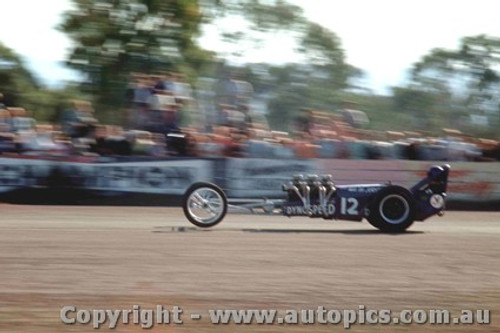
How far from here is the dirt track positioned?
8.06m

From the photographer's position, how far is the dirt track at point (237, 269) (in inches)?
317

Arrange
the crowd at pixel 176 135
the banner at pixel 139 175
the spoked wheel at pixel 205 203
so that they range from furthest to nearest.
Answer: the banner at pixel 139 175 → the crowd at pixel 176 135 → the spoked wheel at pixel 205 203

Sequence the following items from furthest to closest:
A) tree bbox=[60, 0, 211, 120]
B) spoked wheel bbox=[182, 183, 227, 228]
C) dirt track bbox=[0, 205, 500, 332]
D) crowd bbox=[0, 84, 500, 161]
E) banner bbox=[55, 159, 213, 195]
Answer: tree bbox=[60, 0, 211, 120]
banner bbox=[55, 159, 213, 195]
crowd bbox=[0, 84, 500, 161]
spoked wheel bbox=[182, 183, 227, 228]
dirt track bbox=[0, 205, 500, 332]

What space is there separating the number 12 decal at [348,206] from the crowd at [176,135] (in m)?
6.15

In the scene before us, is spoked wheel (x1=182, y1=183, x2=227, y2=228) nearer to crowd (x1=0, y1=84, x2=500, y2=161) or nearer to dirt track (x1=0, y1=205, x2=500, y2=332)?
dirt track (x1=0, y1=205, x2=500, y2=332)

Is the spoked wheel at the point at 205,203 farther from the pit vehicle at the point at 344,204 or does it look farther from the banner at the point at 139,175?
the banner at the point at 139,175

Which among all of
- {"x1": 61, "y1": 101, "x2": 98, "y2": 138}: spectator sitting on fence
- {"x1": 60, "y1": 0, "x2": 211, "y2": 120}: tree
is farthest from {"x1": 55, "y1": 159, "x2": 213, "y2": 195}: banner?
{"x1": 60, "y1": 0, "x2": 211, "y2": 120}: tree

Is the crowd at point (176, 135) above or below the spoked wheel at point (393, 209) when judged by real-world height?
above

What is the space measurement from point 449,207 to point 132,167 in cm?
630

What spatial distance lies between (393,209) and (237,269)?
4.55 m

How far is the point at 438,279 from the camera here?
31.4 feet

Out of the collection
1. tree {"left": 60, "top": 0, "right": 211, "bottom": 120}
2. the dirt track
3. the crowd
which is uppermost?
tree {"left": 60, "top": 0, "right": 211, "bottom": 120}

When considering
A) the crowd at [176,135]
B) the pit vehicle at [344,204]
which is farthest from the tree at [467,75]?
the pit vehicle at [344,204]

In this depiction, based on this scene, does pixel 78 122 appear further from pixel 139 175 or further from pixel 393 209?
pixel 393 209
